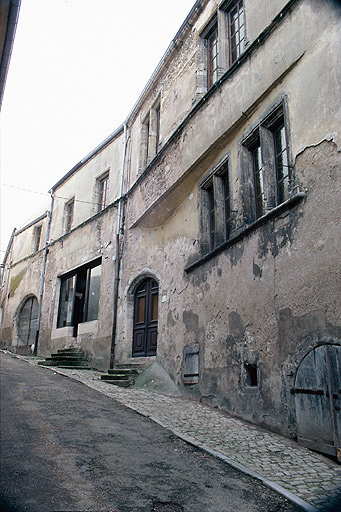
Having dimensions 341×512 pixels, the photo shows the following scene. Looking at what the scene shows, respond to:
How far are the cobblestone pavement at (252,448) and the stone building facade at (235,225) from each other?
223 millimetres

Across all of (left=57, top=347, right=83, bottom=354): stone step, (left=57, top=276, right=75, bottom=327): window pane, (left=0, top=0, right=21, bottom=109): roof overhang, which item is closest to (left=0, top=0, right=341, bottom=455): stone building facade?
(left=57, top=347, right=83, bottom=354): stone step

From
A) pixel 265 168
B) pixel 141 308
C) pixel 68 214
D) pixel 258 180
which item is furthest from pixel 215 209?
pixel 68 214

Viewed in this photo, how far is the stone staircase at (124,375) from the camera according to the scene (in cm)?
940

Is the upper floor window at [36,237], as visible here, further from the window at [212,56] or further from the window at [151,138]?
the window at [212,56]

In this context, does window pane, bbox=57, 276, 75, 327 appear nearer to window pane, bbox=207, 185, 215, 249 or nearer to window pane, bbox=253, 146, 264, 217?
window pane, bbox=207, 185, 215, 249

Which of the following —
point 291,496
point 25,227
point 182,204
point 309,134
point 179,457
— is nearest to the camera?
point 291,496

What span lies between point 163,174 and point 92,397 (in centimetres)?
535

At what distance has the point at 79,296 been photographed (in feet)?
50.2

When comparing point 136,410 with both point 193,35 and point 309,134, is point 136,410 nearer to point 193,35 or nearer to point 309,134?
point 309,134

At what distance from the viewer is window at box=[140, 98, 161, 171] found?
40.1 ft

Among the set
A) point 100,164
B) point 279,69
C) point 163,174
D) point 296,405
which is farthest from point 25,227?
point 296,405

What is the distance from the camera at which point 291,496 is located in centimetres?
361

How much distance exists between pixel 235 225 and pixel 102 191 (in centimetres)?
879

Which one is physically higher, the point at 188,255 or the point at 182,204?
the point at 182,204
